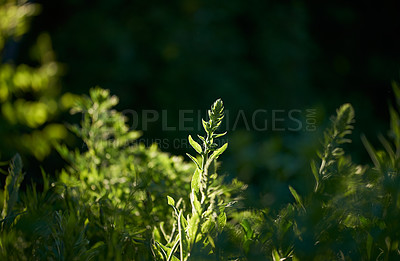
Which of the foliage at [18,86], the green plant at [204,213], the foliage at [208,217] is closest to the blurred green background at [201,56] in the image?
the foliage at [18,86]

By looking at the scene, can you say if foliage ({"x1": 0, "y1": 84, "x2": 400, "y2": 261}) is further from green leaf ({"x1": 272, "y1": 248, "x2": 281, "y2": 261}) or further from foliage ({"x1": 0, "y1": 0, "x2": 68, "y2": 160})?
foliage ({"x1": 0, "y1": 0, "x2": 68, "y2": 160})

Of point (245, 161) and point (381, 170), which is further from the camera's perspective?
point (245, 161)

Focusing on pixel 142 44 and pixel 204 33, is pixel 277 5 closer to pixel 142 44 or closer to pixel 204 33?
pixel 204 33

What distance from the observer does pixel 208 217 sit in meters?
0.50

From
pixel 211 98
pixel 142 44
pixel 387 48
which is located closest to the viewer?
pixel 211 98

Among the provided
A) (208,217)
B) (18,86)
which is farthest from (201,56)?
(208,217)

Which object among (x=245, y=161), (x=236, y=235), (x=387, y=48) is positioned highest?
(x=387, y=48)

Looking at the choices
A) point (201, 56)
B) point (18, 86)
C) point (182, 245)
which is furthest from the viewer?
point (201, 56)

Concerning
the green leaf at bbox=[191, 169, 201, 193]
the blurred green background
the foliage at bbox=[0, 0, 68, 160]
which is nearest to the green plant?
the green leaf at bbox=[191, 169, 201, 193]

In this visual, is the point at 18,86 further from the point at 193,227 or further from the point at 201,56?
the point at 201,56

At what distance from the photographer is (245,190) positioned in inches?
23.2

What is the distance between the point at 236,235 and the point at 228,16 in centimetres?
316

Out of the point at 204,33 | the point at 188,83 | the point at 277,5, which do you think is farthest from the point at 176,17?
the point at 277,5

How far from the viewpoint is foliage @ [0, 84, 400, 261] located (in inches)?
18.4
